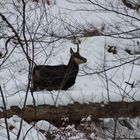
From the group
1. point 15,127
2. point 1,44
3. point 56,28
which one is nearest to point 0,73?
point 1,44

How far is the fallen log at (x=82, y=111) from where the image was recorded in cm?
724

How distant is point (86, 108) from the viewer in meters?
7.35

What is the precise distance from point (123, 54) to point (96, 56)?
Result: 2.40 feet

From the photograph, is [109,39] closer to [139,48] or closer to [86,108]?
[139,48]

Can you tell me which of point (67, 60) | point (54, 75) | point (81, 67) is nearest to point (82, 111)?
point (54, 75)

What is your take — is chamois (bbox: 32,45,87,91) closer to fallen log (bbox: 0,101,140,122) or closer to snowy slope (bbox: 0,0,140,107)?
snowy slope (bbox: 0,0,140,107)

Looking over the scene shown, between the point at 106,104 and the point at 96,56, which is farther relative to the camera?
the point at 96,56

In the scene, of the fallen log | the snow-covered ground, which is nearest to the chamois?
the fallen log

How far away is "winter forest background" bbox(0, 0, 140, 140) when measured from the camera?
5.50 metres

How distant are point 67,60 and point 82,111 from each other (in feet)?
13.0

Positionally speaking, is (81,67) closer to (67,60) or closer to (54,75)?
(54,75)

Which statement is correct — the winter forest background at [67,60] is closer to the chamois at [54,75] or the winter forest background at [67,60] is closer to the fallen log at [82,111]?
the fallen log at [82,111]

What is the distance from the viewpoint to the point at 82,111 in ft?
24.1

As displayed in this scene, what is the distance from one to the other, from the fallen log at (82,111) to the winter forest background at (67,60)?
0.06 metres
